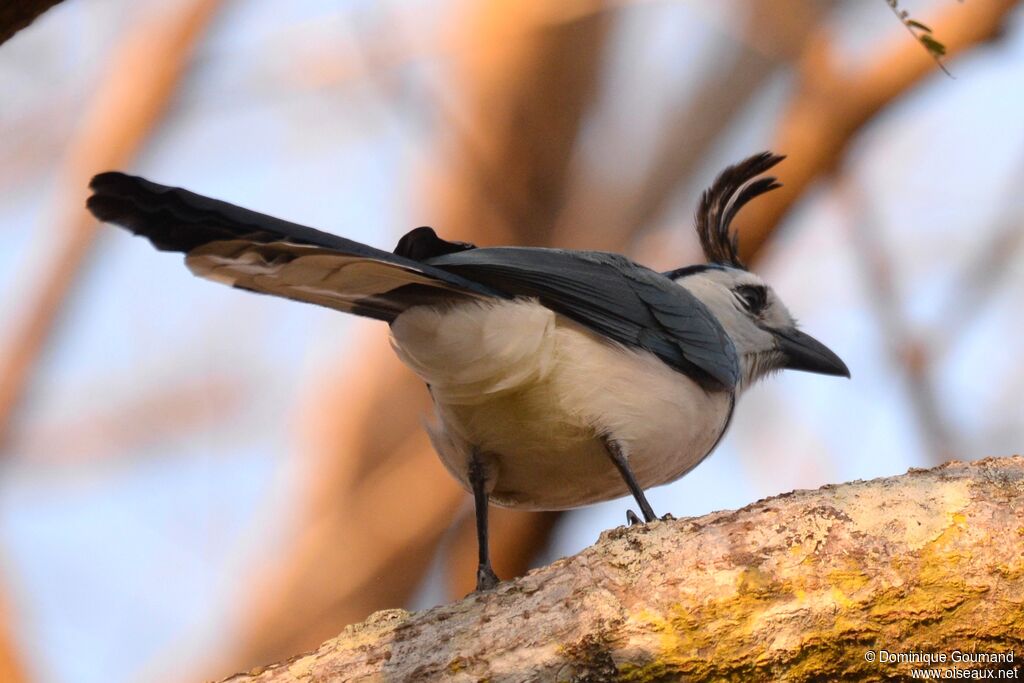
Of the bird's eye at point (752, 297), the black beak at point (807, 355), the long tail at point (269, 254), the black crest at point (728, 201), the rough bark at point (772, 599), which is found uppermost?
the black crest at point (728, 201)

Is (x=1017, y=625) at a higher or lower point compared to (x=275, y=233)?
lower

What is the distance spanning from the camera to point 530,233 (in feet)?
16.9

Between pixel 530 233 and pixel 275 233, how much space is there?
9.47 ft

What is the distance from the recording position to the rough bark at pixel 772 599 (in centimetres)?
215

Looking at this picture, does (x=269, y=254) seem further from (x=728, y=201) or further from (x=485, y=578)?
(x=728, y=201)

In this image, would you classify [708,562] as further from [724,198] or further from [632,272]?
[724,198]

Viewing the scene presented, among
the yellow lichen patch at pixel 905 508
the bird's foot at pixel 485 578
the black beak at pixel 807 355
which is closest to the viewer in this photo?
the yellow lichen patch at pixel 905 508

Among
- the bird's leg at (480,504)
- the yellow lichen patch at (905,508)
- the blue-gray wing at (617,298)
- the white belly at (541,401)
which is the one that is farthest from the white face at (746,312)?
the yellow lichen patch at (905,508)

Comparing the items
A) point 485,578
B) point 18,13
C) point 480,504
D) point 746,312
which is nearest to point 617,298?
point 480,504

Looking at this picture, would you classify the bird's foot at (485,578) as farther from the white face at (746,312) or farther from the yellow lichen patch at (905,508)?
the white face at (746,312)

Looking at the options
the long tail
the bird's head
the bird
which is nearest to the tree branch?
the long tail

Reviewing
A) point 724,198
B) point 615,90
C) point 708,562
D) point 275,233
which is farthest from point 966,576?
point 615,90

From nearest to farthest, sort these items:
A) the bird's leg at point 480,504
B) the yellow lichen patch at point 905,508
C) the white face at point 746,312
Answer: the yellow lichen patch at point 905,508 < the bird's leg at point 480,504 < the white face at point 746,312

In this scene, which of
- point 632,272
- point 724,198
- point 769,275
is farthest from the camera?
point 769,275
